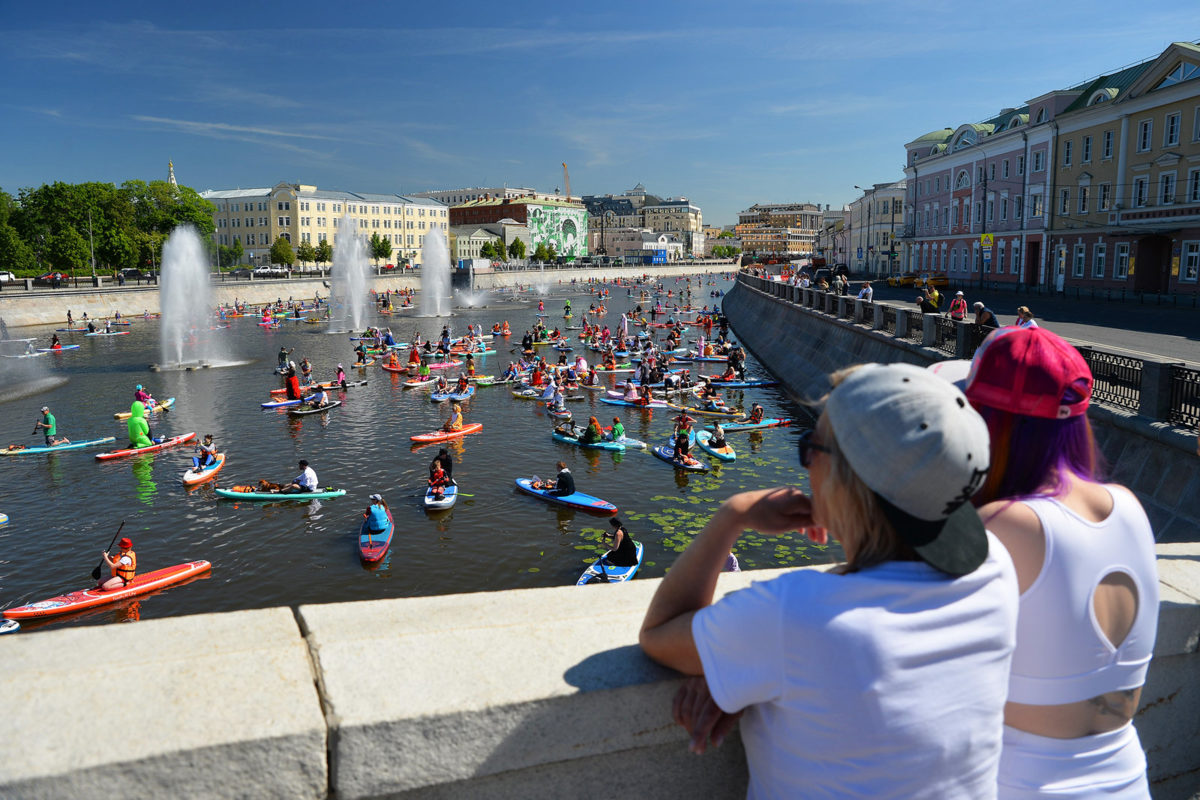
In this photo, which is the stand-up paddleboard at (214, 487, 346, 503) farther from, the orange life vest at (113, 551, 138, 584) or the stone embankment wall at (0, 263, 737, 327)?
the stone embankment wall at (0, 263, 737, 327)

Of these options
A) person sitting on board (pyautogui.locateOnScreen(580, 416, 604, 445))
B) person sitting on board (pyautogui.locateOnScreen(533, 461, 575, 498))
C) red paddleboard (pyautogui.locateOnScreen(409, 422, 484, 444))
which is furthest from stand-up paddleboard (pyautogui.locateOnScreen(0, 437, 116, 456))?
person sitting on board (pyautogui.locateOnScreen(533, 461, 575, 498))

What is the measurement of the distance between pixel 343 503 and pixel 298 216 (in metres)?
137

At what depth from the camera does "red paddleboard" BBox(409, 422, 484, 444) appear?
2697 cm

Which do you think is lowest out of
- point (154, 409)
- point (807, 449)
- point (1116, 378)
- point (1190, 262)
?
point (154, 409)

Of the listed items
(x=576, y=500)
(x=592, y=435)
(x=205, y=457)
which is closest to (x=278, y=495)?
(x=205, y=457)

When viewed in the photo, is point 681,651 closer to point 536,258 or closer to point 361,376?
point 361,376

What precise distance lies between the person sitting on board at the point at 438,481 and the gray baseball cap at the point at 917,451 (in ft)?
63.2

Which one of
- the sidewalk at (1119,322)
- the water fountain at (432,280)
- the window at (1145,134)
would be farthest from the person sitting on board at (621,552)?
the water fountain at (432,280)

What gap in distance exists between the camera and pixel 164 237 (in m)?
100

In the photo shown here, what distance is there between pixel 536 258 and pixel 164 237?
95888 millimetres

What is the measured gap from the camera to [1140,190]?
44.8 metres

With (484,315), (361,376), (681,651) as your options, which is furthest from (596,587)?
(484,315)

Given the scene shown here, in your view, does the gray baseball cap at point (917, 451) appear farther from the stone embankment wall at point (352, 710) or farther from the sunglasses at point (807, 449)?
the stone embankment wall at point (352, 710)

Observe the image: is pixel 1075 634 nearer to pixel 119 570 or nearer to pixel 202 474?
pixel 119 570
